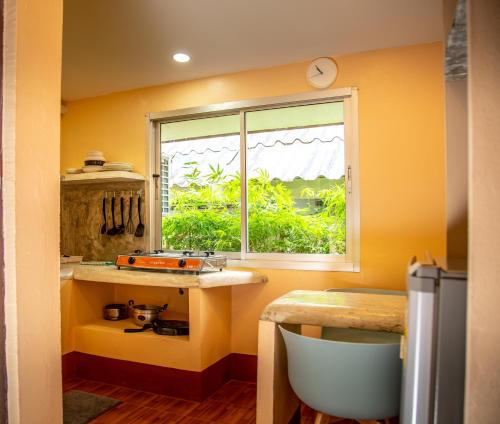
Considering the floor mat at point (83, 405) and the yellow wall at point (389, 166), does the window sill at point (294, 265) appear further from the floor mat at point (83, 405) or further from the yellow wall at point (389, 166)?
the floor mat at point (83, 405)

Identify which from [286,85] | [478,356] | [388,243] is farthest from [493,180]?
[286,85]

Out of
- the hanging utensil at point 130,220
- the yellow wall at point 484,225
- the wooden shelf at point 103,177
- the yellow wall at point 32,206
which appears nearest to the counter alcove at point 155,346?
the hanging utensil at point 130,220

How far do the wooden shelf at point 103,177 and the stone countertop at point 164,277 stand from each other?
2.56ft

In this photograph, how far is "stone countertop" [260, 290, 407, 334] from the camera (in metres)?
1.36

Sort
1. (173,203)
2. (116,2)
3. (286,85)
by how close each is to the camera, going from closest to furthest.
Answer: (116,2) < (286,85) < (173,203)

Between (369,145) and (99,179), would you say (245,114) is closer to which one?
(369,145)

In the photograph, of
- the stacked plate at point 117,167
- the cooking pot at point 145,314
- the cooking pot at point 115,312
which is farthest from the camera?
the stacked plate at point 117,167

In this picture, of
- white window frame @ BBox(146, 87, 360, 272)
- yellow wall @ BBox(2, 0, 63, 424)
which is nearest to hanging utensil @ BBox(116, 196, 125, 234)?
white window frame @ BBox(146, 87, 360, 272)

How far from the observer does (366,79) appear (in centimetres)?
272

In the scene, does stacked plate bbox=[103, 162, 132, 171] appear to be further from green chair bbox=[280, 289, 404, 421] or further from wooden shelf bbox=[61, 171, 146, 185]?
green chair bbox=[280, 289, 404, 421]

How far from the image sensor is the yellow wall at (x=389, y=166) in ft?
8.35

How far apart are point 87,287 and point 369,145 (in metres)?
2.54

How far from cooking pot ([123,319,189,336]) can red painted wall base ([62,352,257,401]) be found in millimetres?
235

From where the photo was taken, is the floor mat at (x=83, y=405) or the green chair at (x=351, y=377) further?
the floor mat at (x=83, y=405)
